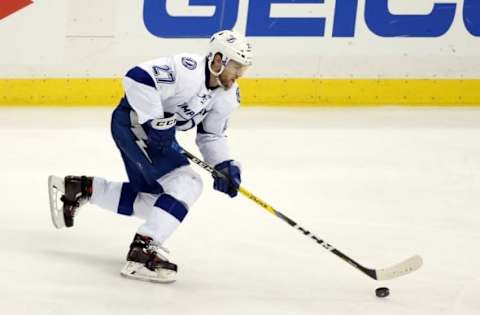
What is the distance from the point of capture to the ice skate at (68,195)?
400cm

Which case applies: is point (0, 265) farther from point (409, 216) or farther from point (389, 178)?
point (389, 178)

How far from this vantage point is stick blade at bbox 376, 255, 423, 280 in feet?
12.0

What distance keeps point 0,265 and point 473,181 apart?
99.9 inches

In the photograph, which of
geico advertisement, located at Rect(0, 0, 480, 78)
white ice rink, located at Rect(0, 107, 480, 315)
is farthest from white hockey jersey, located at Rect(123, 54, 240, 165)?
geico advertisement, located at Rect(0, 0, 480, 78)

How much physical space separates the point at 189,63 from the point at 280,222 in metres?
1.11

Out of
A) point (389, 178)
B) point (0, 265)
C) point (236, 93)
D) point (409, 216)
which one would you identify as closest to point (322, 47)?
point (389, 178)

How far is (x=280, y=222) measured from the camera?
14.9ft

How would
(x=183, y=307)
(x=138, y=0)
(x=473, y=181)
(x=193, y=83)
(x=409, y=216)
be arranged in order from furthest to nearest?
(x=138, y=0), (x=473, y=181), (x=409, y=216), (x=193, y=83), (x=183, y=307)

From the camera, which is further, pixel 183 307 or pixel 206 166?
pixel 206 166

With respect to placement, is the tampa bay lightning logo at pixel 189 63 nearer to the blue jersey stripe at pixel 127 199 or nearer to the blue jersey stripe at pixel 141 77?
the blue jersey stripe at pixel 141 77

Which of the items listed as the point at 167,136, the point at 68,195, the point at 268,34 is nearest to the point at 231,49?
the point at 167,136

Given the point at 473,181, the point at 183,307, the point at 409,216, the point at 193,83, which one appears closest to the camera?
the point at 183,307

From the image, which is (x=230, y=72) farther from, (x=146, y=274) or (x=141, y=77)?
(x=146, y=274)

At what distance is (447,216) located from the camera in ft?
15.4
